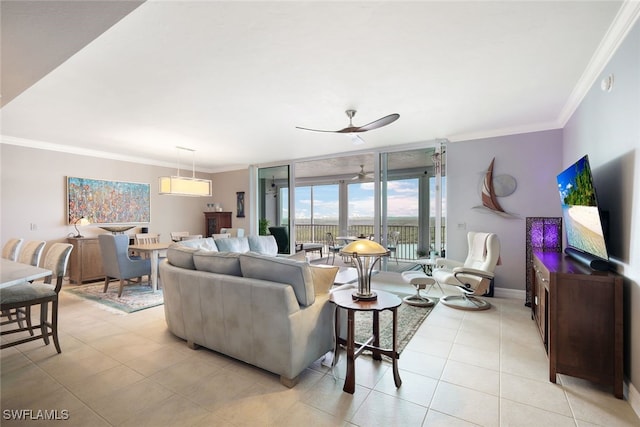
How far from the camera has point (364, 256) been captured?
2.13 m

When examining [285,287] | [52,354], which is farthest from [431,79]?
[52,354]

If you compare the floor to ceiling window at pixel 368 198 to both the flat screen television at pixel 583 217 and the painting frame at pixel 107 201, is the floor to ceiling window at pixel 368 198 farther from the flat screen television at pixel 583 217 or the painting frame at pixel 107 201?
the painting frame at pixel 107 201

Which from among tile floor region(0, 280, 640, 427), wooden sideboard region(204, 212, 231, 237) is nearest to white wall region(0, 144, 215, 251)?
wooden sideboard region(204, 212, 231, 237)

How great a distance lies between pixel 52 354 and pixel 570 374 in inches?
171

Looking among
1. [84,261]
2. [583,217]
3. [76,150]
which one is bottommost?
[84,261]

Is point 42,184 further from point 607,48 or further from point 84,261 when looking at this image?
point 607,48

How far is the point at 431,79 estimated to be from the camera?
276 cm

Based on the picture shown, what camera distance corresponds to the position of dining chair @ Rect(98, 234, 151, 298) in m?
4.30

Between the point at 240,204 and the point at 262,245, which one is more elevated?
the point at 240,204

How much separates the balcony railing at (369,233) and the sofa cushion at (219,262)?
3.46 m

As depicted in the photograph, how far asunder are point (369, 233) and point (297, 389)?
6628 mm

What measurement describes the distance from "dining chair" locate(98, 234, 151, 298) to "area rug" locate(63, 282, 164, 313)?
153 mm

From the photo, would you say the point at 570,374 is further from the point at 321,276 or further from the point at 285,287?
the point at 285,287

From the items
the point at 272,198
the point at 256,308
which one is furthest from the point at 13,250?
the point at 272,198
